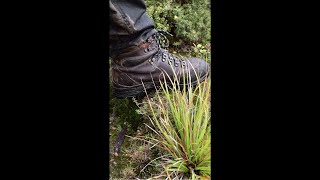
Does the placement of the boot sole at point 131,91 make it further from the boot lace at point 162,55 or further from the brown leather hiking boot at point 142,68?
the boot lace at point 162,55

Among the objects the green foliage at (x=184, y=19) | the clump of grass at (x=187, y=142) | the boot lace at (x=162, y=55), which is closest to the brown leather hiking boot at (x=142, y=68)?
the boot lace at (x=162, y=55)

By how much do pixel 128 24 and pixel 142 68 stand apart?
0.95ft

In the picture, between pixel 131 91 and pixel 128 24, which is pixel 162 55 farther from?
pixel 128 24

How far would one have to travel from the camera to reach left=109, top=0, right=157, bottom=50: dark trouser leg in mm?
1628

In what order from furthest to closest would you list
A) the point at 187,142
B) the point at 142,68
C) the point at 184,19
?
the point at 184,19 < the point at 142,68 < the point at 187,142

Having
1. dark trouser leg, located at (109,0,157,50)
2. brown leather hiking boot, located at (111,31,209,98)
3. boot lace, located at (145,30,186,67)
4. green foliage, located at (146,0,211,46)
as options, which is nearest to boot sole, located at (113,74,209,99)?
brown leather hiking boot, located at (111,31,209,98)

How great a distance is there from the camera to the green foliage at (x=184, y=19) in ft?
8.00

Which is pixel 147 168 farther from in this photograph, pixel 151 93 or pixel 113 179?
pixel 151 93

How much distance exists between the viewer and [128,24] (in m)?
1.68

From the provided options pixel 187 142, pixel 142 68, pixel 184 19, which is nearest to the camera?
pixel 187 142

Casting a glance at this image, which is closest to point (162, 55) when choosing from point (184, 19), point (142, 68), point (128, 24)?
point (142, 68)

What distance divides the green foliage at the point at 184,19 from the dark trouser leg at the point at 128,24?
582mm

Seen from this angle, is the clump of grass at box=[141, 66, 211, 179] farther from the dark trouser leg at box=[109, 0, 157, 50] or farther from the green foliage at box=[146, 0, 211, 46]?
the green foliage at box=[146, 0, 211, 46]

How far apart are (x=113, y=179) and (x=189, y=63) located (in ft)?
2.26
